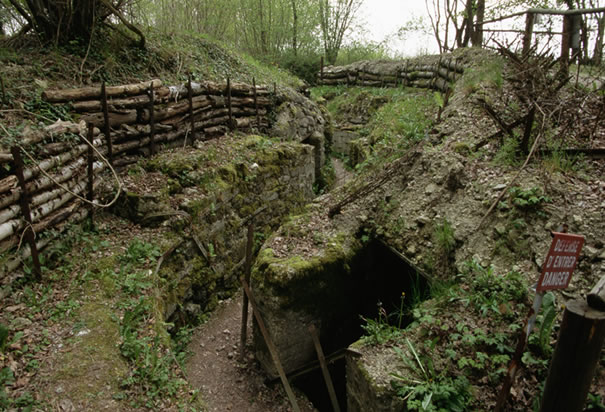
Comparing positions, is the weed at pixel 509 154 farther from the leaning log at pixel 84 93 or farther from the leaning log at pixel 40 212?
the leaning log at pixel 84 93

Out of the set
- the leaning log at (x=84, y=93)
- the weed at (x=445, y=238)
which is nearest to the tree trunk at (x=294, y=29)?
the leaning log at (x=84, y=93)

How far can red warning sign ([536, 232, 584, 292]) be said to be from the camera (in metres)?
2.31

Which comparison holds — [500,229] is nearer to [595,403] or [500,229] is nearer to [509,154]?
[509,154]

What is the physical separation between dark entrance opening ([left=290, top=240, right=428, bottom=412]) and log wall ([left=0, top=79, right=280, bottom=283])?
4.13m

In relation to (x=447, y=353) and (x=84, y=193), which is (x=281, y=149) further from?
(x=447, y=353)

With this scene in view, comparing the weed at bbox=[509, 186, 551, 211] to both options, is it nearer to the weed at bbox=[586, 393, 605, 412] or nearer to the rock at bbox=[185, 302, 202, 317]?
the weed at bbox=[586, 393, 605, 412]

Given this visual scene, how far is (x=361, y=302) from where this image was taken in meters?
6.16

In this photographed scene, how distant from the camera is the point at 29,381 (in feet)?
10.9

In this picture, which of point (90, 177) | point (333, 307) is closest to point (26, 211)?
point (90, 177)

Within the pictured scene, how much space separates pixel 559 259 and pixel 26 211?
5.23m

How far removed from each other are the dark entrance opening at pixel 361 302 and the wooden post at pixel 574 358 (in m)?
3.07

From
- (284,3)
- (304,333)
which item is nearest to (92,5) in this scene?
(304,333)

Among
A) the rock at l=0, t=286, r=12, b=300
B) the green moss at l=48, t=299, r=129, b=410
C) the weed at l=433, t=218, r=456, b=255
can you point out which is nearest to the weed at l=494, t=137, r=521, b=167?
A: the weed at l=433, t=218, r=456, b=255

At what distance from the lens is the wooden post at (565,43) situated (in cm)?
580
